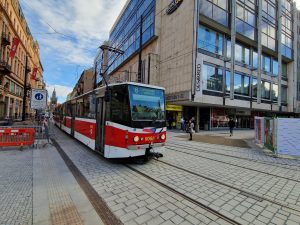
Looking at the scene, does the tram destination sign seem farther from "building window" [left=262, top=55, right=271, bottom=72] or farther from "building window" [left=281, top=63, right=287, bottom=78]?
"building window" [left=281, top=63, right=287, bottom=78]

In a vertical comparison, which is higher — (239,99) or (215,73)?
(215,73)

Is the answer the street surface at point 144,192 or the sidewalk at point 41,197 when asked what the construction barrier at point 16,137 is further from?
the sidewalk at point 41,197

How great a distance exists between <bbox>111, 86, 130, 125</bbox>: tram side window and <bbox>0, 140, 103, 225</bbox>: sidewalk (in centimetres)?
235

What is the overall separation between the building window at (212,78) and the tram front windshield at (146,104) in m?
17.4

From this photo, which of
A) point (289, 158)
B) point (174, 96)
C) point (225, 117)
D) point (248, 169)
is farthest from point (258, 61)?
point (248, 169)

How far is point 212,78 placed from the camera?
965 inches

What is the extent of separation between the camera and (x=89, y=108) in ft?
32.2

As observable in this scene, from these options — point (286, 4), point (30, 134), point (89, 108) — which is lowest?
point (30, 134)

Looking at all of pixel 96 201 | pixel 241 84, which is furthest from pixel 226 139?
pixel 241 84

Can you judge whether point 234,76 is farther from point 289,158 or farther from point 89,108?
point 89,108

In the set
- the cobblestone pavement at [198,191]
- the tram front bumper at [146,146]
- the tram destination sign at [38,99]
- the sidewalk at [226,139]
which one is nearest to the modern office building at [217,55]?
the sidewalk at [226,139]

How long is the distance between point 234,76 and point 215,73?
424cm

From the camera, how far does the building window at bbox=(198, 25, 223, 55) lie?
23.6 m

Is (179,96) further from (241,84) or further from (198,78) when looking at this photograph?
(241,84)
